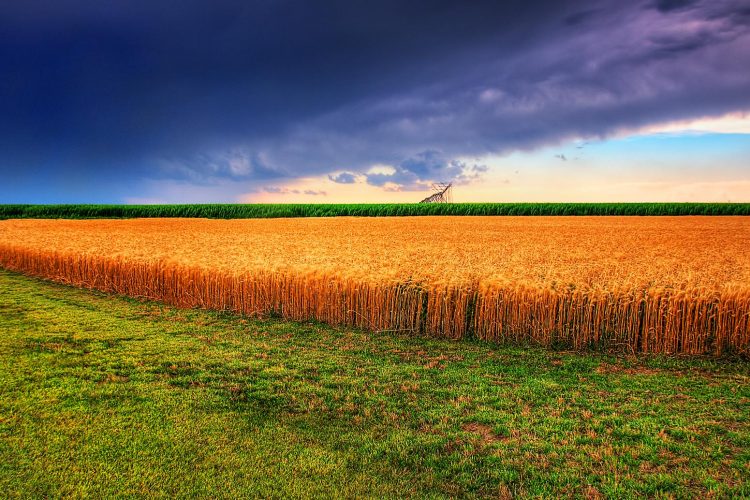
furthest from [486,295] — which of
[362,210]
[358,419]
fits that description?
[362,210]

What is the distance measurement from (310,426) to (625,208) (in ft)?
202

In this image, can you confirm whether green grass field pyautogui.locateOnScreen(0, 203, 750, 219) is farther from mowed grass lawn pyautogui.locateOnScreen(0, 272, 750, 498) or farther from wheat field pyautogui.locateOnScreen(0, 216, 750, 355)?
mowed grass lawn pyautogui.locateOnScreen(0, 272, 750, 498)

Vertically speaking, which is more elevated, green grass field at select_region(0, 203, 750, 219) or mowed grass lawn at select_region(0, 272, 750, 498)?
green grass field at select_region(0, 203, 750, 219)

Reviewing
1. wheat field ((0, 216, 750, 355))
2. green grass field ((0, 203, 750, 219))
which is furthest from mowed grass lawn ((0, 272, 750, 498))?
green grass field ((0, 203, 750, 219))

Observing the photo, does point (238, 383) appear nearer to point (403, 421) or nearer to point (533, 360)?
point (403, 421)

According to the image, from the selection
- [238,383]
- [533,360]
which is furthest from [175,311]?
[533,360]

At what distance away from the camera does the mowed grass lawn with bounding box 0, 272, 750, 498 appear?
457 cm

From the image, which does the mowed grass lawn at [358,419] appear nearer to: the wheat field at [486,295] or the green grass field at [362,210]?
the wheat field at [486,295]

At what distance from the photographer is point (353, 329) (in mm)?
9797

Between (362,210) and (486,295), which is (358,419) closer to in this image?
(486,295)

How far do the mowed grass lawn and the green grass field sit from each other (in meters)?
52.8

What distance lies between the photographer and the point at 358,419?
5805mm

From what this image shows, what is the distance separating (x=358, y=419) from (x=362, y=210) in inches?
2202

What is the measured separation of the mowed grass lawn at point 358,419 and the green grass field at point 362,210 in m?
52.8
